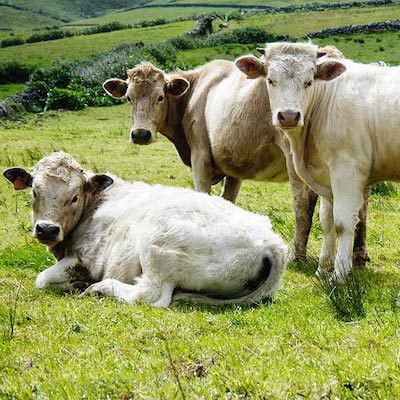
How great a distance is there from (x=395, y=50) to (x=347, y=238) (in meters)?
34.5

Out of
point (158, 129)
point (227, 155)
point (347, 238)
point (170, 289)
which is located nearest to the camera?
point (170, 289)

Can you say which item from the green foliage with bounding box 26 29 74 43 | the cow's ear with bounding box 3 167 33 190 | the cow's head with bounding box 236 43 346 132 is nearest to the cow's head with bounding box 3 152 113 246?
the cow's ear with bounding box 3 167 33 190

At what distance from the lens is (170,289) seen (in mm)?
6449

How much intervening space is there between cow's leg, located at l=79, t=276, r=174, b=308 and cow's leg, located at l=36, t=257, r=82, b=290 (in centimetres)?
72

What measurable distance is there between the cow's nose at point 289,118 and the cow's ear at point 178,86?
4.04 metres

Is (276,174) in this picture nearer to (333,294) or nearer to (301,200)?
(301,200)

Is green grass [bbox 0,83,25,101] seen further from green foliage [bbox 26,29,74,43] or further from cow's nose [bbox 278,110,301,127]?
green foliage [bbox 26,29,74,43]

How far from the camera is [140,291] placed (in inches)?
256

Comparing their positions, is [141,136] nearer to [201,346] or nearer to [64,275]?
[64,275]

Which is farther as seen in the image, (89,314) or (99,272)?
(99,272)

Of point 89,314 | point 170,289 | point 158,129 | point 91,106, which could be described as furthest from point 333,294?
point 91,106

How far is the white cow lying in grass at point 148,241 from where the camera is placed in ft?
21.0

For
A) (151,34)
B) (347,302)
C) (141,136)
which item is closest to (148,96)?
(141,136)

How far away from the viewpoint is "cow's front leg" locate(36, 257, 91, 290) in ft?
24.4
